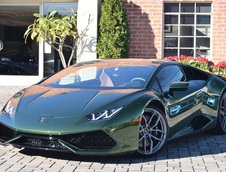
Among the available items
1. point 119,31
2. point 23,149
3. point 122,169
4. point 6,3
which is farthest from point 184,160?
point 6,3

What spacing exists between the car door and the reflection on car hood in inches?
21.3

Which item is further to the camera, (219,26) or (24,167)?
(219,26)

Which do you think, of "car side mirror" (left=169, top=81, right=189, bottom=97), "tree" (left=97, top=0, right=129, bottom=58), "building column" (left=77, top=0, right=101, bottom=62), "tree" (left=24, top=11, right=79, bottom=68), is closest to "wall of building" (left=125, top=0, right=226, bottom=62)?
"tree" (left=97, top=0, right=129, bottom=58)

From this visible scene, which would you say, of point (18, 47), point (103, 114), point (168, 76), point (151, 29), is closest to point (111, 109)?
point (103, 114)

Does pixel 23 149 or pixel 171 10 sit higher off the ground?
pixel 171 10

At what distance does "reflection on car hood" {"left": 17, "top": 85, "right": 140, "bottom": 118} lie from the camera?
5863 millimetres

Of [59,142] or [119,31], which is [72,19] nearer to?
[119,31]

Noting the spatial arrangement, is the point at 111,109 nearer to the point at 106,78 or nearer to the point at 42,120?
the point at 42,120

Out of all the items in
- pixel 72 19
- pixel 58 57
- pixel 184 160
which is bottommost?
pixel 184 160

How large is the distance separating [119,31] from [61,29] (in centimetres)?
156

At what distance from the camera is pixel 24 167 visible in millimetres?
5602

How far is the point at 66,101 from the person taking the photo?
240 inches

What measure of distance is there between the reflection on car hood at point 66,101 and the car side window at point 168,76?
581 millimetres

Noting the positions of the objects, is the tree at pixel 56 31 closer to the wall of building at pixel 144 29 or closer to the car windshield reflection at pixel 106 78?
the wall of building at pixel 144 29
